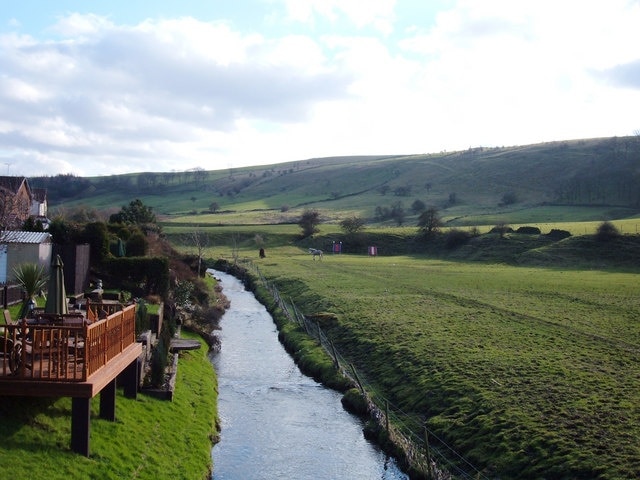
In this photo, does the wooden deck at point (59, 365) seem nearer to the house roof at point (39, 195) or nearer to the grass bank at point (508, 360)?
the grass bank at point (508, 360)

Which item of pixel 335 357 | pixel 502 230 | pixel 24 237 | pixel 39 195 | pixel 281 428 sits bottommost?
pixel 281 428

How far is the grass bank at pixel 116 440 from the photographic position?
14.1 meters

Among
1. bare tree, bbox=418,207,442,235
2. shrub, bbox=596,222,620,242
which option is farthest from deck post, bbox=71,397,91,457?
bare tree, bbox=418,207,442,235

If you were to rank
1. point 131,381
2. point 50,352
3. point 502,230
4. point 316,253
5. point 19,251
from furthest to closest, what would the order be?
point 316,253
point 502,230
point 19,251
point 131,381
point 50,352

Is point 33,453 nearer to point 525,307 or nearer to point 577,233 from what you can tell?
point 525,307

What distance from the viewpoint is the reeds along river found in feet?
66.4

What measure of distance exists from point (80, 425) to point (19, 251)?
83.4 ft

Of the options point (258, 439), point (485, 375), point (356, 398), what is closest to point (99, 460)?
point (258, 439)

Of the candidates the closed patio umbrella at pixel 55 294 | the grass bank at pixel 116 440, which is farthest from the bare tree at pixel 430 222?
the closed patio umbrella at pixel 55 294

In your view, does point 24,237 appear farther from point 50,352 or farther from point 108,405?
point 50,352

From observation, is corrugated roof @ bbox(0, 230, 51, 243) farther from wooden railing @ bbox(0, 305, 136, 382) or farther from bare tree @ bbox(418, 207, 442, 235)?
bare tree @ bbox(418, 207, 442, 235)

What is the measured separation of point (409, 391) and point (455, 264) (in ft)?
180

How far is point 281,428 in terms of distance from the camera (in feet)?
78.8

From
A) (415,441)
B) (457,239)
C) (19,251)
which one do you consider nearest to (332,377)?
(415,441)
